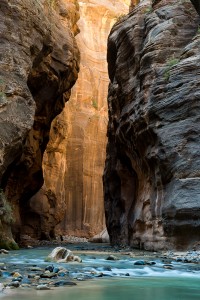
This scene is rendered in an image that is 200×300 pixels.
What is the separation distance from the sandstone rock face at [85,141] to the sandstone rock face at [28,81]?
9.37 metres

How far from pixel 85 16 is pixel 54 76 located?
46.7 m

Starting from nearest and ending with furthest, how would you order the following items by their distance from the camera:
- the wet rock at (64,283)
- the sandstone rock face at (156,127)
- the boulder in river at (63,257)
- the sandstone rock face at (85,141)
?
the wet rock at (64,283), the boulder in river at (63,257), the sandstone rock face at (156,127), the sandstone rock face at (85,141)

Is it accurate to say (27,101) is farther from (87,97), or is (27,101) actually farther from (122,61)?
Answer: (87,97)

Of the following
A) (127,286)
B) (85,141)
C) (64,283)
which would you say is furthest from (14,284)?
(85,141)

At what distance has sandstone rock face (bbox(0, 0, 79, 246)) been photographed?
633 inches

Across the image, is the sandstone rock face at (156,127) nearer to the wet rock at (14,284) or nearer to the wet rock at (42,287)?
the wet rock at (42,287)

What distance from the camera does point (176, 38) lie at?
17.9m

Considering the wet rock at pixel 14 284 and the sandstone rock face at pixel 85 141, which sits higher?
the sandstone rock face at pixel 85 141

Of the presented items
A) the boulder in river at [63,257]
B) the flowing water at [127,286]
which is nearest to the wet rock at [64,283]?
the flowing water at [127,286]

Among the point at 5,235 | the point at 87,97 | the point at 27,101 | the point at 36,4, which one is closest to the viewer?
the point at 5,235

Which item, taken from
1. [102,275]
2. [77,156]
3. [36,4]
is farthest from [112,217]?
[77,156]

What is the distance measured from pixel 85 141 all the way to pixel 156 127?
128 feet

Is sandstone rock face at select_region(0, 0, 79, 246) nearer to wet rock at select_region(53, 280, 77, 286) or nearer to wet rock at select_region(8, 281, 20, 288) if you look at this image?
wet rock at select_region(53, 280, 77, 286)

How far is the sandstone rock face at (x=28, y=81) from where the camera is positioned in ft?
52.7
